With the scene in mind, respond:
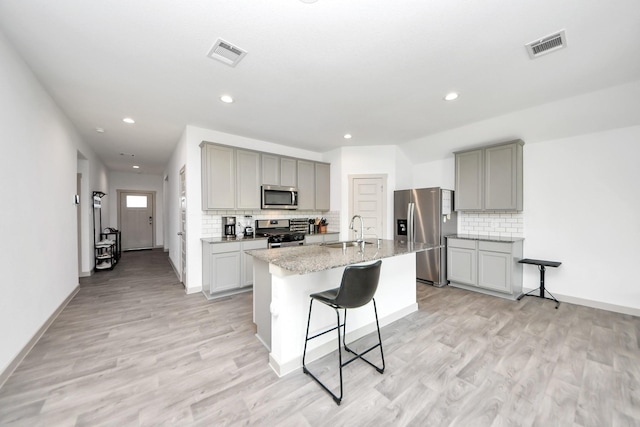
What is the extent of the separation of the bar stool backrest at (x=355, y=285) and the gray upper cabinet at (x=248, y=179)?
3.00 metres

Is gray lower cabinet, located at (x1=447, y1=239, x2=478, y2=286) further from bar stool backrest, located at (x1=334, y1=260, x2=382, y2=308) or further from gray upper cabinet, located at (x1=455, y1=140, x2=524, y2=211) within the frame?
bar stool backrest, located at (x1=334, y1=260, x2=382, y2=308)

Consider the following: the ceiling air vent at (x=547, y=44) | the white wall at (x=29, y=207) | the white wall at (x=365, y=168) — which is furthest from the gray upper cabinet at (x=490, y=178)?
the white wall at (x=29, y=207)

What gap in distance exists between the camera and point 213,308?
11.1 ft

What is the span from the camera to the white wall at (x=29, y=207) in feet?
6.56

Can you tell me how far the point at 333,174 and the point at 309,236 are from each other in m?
Result: 1.56

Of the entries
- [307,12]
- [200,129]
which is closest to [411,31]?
[307,12]

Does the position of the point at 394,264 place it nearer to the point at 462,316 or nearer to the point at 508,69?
the point at 462,316

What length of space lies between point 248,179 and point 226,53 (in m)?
2.38

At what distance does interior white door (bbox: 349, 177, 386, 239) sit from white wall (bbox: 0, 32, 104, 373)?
4495mm

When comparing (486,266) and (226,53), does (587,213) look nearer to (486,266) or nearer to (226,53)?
(486,266)

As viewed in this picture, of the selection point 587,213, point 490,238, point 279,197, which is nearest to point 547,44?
point 587,213

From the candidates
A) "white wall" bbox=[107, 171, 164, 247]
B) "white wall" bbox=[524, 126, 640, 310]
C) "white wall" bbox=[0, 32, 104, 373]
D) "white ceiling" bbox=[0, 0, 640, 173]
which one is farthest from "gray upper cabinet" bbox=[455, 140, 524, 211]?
"white wall" bbox=[107, 171, 164, 247]

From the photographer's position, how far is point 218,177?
13.3 ft

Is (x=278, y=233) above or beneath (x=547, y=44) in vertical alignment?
beneath
